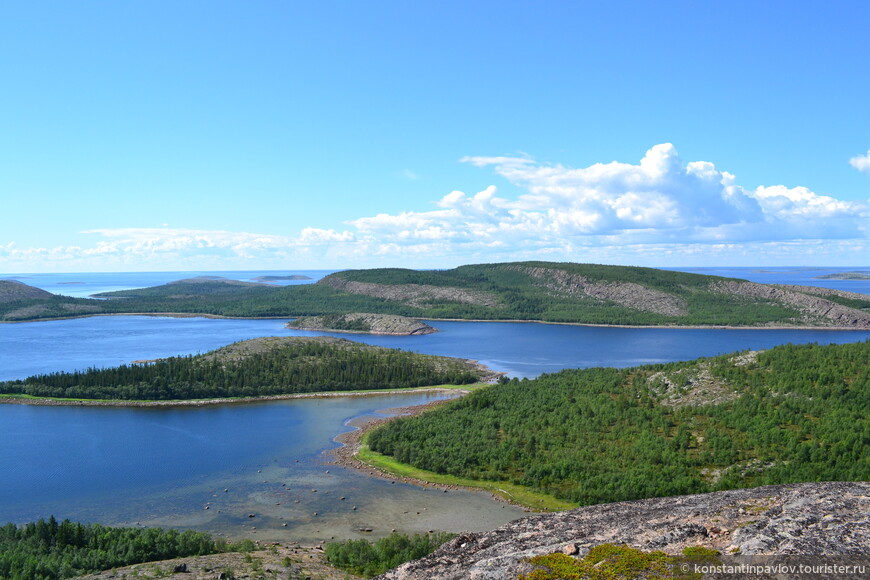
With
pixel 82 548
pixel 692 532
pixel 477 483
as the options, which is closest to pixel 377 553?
pixel 82 548

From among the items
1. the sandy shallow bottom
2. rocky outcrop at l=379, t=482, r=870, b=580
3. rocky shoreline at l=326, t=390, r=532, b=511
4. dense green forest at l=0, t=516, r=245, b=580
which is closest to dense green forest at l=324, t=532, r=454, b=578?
the sandy shallow bottom

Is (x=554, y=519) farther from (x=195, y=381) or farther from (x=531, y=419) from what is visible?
(x=195, y=381)

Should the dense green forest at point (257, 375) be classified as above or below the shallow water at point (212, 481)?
above

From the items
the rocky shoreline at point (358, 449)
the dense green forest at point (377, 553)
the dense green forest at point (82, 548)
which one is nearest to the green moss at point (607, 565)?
the dense green forest at point (377, 553)

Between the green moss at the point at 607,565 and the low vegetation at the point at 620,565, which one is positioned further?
the green moss at the point at 607,565

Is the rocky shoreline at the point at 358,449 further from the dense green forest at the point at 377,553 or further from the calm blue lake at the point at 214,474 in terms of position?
the dense green forest at the point at 377,553

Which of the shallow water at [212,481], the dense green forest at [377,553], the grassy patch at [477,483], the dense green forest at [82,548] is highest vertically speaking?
the dense green forest at [82,548]

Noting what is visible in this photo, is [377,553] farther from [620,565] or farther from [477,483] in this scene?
[620,565]

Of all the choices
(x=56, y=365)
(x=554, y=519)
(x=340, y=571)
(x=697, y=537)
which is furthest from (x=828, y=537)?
(x=56, y=365)
